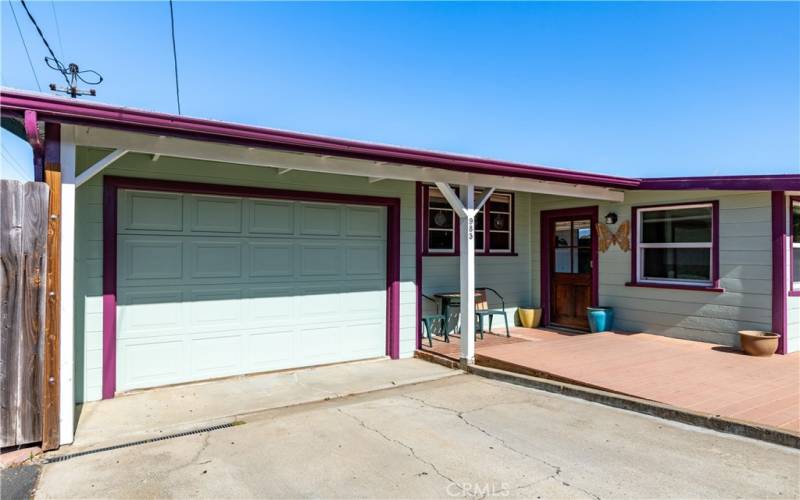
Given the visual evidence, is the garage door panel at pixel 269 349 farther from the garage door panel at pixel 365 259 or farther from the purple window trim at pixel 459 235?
the purple window trim at pixel 459 235

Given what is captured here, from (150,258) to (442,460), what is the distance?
13.3 feet

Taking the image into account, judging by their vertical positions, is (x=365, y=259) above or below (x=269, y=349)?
above

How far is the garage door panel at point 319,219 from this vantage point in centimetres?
643

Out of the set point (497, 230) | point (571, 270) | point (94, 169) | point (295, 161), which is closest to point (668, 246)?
point (571, 270)

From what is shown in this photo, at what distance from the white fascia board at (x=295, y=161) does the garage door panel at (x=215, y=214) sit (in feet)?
2.79

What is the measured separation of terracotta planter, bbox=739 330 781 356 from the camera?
6.06 metres

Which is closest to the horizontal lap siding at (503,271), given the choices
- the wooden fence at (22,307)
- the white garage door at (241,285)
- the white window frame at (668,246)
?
the white garage door at (241,285)

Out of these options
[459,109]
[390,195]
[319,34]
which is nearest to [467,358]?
[390,195]

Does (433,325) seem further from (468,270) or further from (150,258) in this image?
(150,258)

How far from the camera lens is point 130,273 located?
5.25 m

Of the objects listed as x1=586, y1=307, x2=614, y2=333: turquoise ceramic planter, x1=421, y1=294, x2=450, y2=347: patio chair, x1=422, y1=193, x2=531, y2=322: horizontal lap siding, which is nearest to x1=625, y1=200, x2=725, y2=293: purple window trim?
x1=586, y1=307, x2=614, y2=333: turquoise ceramic planter

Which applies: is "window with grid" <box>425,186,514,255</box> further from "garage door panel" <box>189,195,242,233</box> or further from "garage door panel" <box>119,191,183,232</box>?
"garage door panel" <box>119,191,183,232</box>

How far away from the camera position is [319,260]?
259 inches

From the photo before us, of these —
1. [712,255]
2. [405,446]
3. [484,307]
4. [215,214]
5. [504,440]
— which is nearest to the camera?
[405,446]
